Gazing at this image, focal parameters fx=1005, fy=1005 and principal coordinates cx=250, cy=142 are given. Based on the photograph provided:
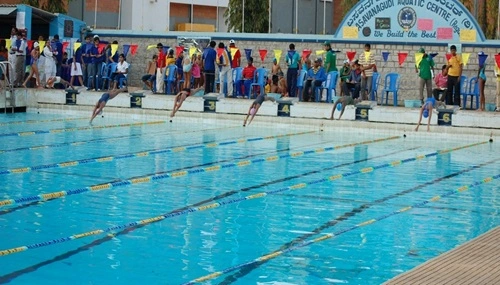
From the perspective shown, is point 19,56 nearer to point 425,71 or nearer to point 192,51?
point 192,51

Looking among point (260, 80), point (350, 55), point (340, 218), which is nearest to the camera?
point (340, 218)

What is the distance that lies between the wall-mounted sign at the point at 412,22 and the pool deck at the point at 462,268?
17.3 meters

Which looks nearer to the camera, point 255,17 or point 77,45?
point 77,45

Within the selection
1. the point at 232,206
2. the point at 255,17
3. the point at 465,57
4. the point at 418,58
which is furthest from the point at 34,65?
the point at 232,206

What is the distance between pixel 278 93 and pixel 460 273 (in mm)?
17323

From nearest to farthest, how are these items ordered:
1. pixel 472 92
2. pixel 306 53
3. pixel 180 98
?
pixel 180 98, pixel 472 92, pixel 306 53

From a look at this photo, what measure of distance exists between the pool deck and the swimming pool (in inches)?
18.0

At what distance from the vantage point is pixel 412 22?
26094 millimetres

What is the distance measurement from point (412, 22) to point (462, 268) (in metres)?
19.2

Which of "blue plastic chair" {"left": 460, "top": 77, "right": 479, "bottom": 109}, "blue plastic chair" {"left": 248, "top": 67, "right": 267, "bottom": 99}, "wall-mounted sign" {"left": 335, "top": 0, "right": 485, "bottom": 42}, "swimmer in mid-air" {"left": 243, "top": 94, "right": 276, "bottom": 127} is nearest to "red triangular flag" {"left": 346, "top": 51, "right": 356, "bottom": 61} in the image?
"wall-mounted sign" {"left": 335, "top": 0, "right": 485, "bottom": 42}

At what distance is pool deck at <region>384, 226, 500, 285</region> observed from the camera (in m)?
7.07

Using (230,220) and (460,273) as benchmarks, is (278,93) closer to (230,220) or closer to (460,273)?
(230,220)

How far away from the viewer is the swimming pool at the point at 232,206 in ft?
27.1

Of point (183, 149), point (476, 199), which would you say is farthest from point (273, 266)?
point (183, 149)
